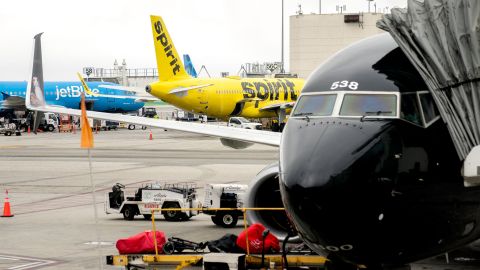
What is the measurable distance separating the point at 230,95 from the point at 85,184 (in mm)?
38605

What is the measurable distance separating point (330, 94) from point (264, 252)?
3822 millimetres

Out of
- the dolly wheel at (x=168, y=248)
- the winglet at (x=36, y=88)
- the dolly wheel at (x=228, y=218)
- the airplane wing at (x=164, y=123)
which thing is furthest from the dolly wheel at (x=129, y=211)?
the dolly wheel at (x=168, y=248)

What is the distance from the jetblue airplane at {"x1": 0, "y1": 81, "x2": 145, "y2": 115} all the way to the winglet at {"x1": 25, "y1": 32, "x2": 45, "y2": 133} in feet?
190

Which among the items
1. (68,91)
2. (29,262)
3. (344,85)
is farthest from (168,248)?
(68,91)

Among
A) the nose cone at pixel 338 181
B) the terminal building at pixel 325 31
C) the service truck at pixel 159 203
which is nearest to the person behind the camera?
the nose cone at pixel 338 181

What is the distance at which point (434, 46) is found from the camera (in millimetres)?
12984

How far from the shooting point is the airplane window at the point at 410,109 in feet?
40.5

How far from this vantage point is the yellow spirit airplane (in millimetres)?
69250

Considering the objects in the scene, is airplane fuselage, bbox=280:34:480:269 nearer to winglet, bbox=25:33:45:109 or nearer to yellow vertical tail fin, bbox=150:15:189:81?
winglet, bbox=25:33:45:109

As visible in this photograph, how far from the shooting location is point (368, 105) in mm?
12539

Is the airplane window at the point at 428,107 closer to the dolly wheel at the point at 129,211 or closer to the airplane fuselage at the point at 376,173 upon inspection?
the airplane fuselage at the point at 376,173

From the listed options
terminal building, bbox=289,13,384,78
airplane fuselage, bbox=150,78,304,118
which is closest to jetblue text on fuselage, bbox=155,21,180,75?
airplane fuselage, bbox=150,78,304,118

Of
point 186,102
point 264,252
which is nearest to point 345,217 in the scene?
point 264,252

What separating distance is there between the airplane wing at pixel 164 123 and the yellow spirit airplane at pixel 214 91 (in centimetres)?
3500
